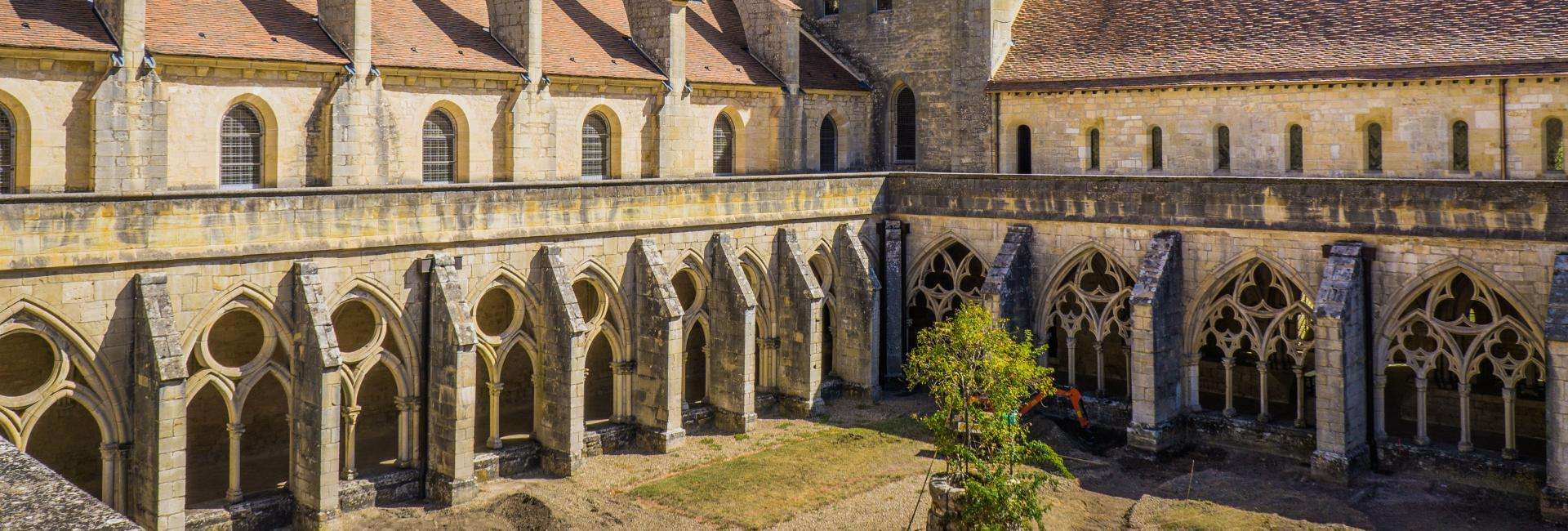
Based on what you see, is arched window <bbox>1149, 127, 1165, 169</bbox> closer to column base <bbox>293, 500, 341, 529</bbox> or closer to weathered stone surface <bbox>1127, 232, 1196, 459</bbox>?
weathered stone surface <bbox>1127, 232, 1196, 459</bbox>

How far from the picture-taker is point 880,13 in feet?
125

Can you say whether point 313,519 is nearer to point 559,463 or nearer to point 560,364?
point 559,463

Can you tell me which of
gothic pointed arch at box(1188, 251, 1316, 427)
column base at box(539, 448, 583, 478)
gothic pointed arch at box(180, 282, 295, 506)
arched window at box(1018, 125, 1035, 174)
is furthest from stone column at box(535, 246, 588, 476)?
arched window at box(1018, 125, 1035, 174)

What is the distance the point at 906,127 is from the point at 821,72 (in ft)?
10.1

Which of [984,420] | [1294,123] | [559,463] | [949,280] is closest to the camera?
[984,420]

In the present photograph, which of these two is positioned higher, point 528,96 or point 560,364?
point 528,96

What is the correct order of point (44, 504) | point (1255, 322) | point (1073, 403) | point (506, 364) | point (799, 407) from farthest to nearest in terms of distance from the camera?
1. point (506, 364)
2. point (799, 407)
3. point (1073, 403)
4. point (1255, 322)
5. point (44, 504)

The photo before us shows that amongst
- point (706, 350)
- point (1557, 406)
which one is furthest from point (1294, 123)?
point (706, 350)

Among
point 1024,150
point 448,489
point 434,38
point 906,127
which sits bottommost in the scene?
point 448,489

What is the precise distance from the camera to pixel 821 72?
126 ft

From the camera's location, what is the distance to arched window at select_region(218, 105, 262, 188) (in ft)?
86.2

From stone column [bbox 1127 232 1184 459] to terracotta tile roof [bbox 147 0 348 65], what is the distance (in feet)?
57.6

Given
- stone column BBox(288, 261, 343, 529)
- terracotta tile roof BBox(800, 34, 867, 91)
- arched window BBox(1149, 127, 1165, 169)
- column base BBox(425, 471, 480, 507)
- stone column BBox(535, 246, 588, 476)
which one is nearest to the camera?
stone column BBox(288, 261, 343, 529)

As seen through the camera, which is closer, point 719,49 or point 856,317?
point 856,317
